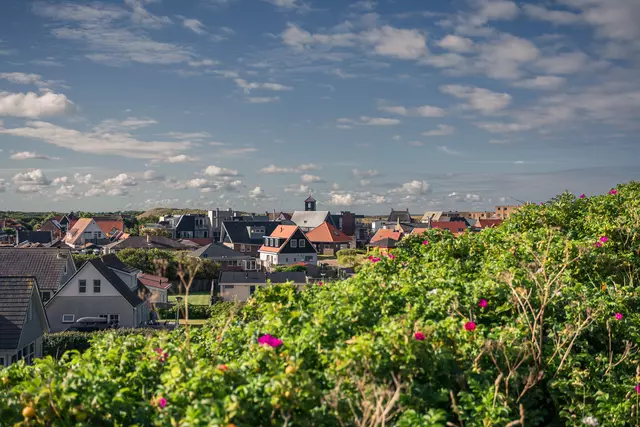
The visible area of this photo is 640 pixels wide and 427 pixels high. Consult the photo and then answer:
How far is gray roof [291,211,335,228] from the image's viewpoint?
323 ft

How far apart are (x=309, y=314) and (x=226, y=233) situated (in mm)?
75799

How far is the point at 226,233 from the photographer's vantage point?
8075 centimetres

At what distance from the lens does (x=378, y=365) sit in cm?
470

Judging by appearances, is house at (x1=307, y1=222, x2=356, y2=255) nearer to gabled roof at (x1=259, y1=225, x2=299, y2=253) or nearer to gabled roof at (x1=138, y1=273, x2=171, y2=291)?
gabled roof at (x1=259, y1=225, x2=299, y2=253)

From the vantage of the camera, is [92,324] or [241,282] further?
[241,282]

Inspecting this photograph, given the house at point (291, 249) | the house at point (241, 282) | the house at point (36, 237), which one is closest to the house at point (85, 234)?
the house at point (36, 237)

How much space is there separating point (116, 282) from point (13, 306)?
13499mm

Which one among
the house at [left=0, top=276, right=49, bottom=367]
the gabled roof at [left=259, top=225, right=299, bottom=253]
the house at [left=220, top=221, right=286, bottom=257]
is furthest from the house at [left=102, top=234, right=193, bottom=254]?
the house at [left=0, top=276, right=49, bottom=367]

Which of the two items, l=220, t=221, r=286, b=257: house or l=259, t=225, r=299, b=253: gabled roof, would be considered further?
l=220, t=221, r=286, b=257: house

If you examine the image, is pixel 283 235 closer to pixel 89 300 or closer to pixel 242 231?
pixel 242 231

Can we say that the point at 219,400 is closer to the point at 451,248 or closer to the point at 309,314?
the point at 309,314

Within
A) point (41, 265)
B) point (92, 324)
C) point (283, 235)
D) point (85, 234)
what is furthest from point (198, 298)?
point (85, 234)

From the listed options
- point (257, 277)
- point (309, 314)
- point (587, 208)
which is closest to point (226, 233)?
point (257, 277)

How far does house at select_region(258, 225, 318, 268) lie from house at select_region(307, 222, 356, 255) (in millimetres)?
18484
